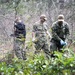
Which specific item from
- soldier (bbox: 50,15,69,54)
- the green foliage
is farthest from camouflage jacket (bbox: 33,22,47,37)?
the green foliage

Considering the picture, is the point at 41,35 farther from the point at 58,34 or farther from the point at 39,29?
the point at 58,34

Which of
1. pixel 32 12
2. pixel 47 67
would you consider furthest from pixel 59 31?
pixel 32 12

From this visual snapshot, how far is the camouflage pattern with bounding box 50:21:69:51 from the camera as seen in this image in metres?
8.65

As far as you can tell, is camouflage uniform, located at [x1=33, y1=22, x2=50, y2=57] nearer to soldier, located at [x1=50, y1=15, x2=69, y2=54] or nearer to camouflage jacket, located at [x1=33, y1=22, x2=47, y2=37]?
camouflage jacket, located at [x1=33, y1=22, x2=47, y2=37]

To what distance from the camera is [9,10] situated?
41.9 feet

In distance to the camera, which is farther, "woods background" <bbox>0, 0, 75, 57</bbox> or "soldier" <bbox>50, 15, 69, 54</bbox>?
"woods background" <bbox>0, 0, 75, 57</bbox>

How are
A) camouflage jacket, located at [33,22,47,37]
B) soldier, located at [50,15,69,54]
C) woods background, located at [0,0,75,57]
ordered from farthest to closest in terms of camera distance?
woods background, located at [0,0,75,57] < camouflage jacket, located at [33,22,47,37] < soldier, located at [50,15,69,54]

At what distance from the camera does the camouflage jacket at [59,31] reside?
8.63 metres

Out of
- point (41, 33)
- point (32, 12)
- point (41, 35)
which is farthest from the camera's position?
point (32, 12)

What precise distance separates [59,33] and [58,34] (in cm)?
4

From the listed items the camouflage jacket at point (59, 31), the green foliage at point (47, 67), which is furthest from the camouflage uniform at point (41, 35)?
the green foliage at point (47, 67)

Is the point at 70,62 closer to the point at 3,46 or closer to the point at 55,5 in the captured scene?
the point at 3,46

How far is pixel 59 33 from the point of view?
878cm

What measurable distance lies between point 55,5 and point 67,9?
1.05 meters
